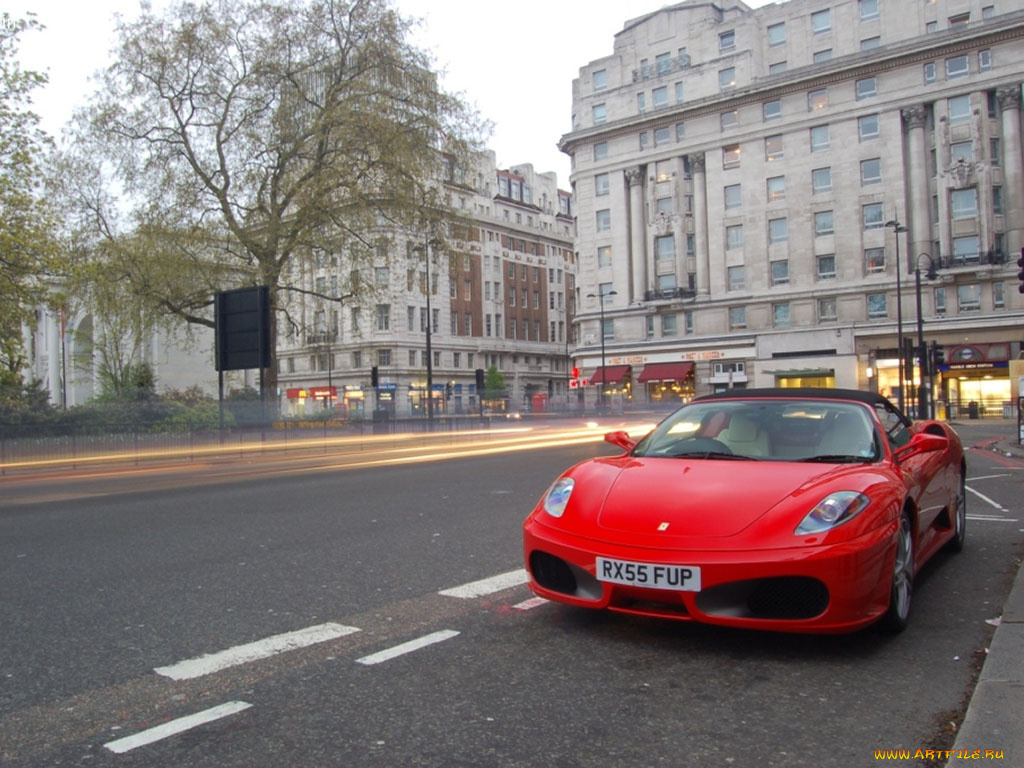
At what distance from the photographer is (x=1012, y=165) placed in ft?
171

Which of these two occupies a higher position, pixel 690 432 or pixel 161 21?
pixel 161 21

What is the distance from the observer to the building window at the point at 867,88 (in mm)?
56031

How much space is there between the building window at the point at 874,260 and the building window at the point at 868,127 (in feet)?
24.7

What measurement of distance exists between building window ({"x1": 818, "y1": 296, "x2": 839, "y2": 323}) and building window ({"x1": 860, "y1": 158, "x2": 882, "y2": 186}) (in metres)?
8.01

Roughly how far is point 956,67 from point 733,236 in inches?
677

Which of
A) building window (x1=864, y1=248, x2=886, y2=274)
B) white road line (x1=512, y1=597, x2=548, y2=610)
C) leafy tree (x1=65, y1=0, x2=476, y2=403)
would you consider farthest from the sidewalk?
building window (x1=864, y1=248, x2=886, y2=274)

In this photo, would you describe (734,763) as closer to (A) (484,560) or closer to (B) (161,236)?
(A) (484,560)

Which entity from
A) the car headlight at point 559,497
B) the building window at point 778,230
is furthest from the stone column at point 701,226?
the car headlight at point 559,497

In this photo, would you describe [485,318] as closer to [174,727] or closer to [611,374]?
[611,374]

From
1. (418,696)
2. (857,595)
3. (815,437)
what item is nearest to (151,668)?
(418,696)

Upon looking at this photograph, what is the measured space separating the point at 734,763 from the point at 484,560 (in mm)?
3816

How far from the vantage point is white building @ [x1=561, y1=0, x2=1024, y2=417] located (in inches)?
2066

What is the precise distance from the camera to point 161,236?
2711cm

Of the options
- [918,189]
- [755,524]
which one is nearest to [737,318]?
[918,189]
